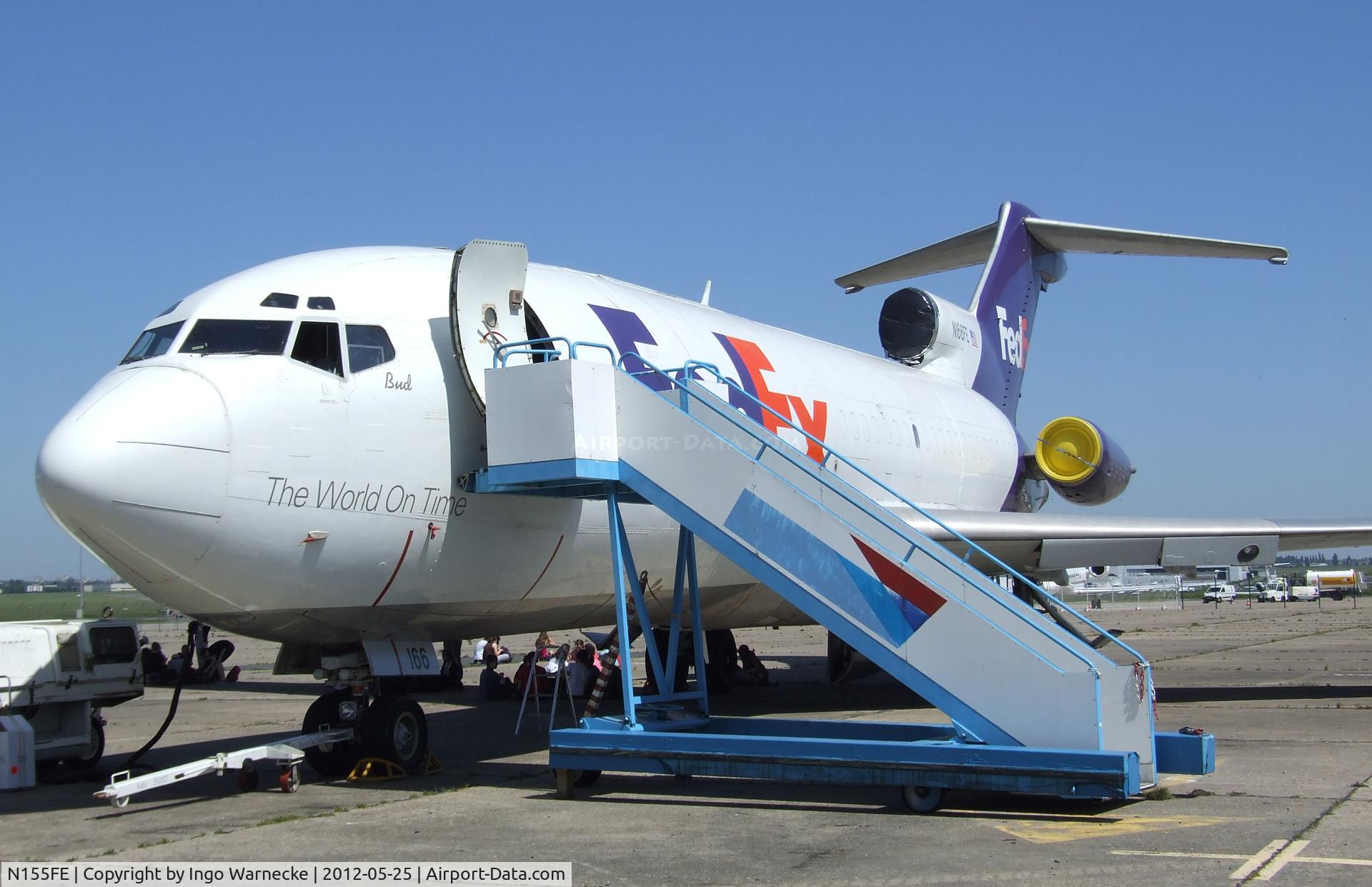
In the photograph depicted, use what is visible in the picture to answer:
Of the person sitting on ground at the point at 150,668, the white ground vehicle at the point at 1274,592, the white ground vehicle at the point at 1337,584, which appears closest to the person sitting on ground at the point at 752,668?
the person sitting on ground at the point at 150,668

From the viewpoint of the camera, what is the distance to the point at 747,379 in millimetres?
14914

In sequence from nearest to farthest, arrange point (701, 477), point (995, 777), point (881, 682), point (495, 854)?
point (495, 854) < point (995, 777) < point (701, 477) < point (881, 682)

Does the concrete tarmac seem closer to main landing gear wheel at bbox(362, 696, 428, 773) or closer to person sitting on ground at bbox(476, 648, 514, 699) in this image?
main landing gear wheel at bbox(362, 696, 428, 773)

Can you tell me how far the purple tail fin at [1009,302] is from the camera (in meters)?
25.1

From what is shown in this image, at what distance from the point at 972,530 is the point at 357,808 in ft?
31.3

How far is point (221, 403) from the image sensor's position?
943 centimetres

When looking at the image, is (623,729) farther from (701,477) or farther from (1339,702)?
→ (1339,702)

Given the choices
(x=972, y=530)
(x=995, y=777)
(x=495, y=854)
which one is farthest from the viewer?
(x=972, y=530)

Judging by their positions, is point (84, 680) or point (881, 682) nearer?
point (84, 680)

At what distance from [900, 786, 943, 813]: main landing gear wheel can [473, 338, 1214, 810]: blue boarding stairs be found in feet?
0.04

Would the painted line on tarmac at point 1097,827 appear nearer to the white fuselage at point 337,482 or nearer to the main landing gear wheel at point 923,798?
the main landing gear wheel at point 923,798

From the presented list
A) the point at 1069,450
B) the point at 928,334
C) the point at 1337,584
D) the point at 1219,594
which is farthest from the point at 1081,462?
the point at 1337,584

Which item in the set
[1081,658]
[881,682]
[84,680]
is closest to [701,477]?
[1081,658]

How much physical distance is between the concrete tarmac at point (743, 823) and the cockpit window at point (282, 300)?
13.2 ft
